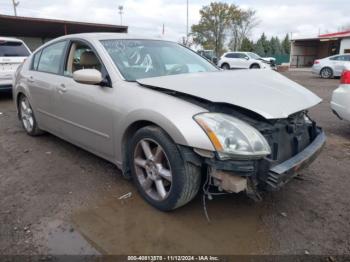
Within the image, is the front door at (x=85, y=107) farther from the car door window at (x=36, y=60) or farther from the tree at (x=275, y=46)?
the tree at (x=275, y=46)

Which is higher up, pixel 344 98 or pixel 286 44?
pixel 286 44

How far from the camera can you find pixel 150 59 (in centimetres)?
340

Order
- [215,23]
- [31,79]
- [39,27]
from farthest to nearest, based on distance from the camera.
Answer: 1. [215,23]
2. [39,27]
3. [31,79]

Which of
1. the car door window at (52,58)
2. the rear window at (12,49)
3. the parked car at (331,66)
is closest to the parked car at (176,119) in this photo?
the car door window at (52,58)

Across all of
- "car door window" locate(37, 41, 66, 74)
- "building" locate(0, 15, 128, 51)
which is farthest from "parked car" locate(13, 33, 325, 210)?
"building" locate(0, 15, 128, 51)

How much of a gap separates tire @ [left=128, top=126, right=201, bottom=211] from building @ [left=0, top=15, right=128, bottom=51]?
60.7 ft

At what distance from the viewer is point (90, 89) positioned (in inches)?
124

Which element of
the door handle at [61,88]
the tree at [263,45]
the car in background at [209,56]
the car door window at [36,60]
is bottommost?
the door handle at [61,88]

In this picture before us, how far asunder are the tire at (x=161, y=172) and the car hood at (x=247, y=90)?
451 millimetres

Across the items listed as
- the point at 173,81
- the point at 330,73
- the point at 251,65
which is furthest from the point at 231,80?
the point at 251,65

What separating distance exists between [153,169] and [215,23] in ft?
150

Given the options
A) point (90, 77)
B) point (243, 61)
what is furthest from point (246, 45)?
point (90, 77)

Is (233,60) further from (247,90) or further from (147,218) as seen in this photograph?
(147,218)

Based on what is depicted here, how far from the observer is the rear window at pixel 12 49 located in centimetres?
822
